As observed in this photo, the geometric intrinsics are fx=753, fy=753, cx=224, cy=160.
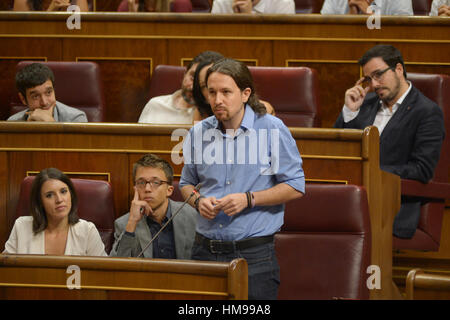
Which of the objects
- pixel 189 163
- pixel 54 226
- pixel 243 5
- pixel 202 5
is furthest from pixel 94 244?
pixel 202 5

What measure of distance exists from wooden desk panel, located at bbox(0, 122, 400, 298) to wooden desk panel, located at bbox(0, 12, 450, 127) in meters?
0.35

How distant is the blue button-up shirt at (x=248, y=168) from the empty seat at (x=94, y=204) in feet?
0.70

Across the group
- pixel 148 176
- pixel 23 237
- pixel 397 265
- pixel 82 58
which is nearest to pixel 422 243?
pixel 397 265

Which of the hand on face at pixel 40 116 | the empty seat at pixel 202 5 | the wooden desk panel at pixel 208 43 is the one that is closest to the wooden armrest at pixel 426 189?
the wooden desk panel at pixel 208 43

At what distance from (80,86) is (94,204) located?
0.39m

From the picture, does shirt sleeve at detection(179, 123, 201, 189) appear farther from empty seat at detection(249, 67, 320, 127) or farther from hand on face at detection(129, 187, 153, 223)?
empty seat at detection(249, 67, 320, 127)

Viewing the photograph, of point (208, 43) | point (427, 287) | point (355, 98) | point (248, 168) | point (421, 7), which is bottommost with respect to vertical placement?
point (427, 287)

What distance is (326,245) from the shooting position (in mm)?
851

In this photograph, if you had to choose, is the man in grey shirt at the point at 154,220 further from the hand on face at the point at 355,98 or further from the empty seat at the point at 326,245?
the hand on face at the point at 355,98

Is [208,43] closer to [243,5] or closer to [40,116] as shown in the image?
[243,5]

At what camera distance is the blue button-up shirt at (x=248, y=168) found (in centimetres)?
75

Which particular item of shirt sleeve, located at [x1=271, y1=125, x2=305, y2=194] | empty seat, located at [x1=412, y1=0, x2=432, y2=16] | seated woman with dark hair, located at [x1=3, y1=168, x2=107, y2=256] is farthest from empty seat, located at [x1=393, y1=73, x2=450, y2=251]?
empty seat, located at [x1=412, y1=0, x2=432, y2=16]

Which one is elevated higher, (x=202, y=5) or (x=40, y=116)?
(x=202, y=5)
